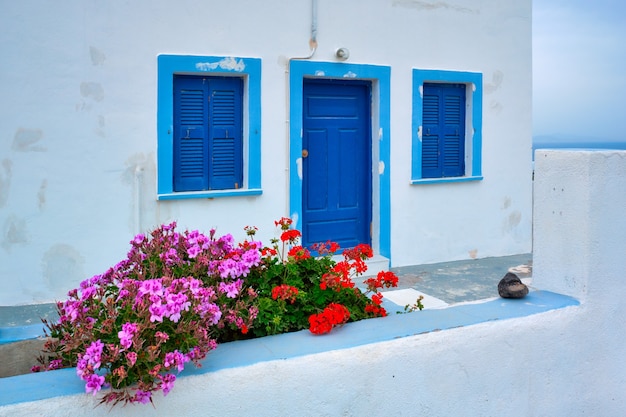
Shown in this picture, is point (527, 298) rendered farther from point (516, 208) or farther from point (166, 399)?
point (516, 208)

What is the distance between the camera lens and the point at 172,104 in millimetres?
6250

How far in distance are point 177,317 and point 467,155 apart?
21.5ft

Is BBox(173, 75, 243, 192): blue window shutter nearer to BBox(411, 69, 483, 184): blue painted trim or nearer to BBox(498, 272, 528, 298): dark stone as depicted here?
BBox(411, 69, 483, 184): blue painted trim

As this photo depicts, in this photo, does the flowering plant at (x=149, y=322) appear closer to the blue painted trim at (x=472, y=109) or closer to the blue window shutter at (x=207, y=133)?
the blue window shutter at (x=207, y=133)

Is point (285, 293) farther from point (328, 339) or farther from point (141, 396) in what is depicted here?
point (141, 396)

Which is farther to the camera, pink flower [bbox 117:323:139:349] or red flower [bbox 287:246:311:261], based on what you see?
red flower [bbox 287:246:311:261]

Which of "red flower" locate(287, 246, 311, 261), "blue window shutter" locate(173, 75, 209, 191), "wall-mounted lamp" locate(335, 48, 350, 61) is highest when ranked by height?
"wall-mounted lamp" locate(335, 48, 350, 61)

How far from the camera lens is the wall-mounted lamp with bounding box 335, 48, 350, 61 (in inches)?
273

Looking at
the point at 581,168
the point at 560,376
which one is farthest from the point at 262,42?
the point at 560,376

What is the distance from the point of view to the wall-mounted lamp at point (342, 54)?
694cm

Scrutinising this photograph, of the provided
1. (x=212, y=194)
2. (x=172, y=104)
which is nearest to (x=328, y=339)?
(x=212, y=194)

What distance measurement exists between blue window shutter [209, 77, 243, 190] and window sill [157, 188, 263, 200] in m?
0.17

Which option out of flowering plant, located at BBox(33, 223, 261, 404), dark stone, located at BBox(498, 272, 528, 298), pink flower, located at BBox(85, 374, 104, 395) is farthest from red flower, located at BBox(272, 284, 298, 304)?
dark stone, located at BBox(498, 272, 528, 298)

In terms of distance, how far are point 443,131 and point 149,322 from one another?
637cm
